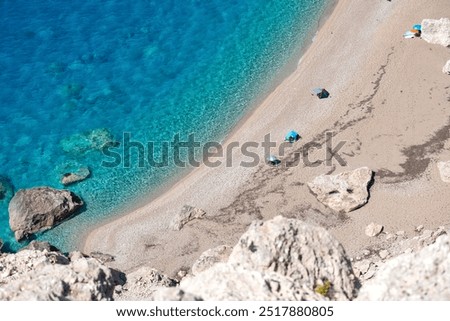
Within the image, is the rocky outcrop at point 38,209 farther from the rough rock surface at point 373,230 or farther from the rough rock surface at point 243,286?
the rough rock surface at point 243,286

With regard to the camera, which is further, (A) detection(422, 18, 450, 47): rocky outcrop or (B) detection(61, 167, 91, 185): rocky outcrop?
(A) detection(422, 18, 450, 47): rocky outcrop

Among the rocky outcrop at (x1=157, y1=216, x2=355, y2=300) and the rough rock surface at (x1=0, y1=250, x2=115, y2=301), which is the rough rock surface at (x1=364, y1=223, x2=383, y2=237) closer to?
the rocky outcrop at (x1=157, y1=216, x2=355, y2=300)

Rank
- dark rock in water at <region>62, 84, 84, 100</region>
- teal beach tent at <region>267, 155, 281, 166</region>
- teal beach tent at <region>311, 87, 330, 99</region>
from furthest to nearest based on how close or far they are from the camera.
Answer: dark rock in water at <region>62, 84, 84, 100</region>, teal beach tent at <region>311, 87, 330, 99</region>, teal beach tent at <region>267, 155, 281, 166</region>

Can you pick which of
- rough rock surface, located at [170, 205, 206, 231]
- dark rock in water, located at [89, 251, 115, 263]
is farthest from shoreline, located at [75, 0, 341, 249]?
rough rock surface, located at [170, 205, 206, 231]

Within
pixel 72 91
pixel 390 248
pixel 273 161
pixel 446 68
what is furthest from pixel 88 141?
pixel 446 68

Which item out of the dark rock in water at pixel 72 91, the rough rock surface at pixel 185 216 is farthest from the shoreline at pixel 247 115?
the dark rock in water at pixel 72 91

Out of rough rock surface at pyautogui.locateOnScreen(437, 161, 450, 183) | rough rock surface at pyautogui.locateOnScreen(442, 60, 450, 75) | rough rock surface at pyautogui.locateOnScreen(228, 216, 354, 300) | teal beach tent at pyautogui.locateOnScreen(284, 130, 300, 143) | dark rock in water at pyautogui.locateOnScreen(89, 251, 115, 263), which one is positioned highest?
rough rock surface at pyautogui.locateOnScreen(228, 216, 354, 300)

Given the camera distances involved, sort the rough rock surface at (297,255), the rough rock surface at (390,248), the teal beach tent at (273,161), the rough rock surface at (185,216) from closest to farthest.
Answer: the rough rock surface at (297,255) < the rough rock surface at (390,248) < the rough rock surface at (185,216) < the teal beach tent at (273,161)
